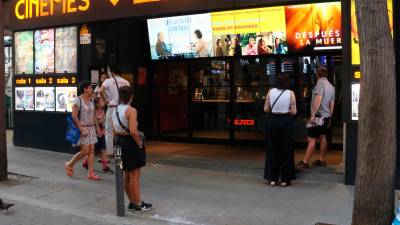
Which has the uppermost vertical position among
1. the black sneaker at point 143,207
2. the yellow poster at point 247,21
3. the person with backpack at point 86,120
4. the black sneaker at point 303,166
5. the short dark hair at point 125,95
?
the yellow poster at point 247,21

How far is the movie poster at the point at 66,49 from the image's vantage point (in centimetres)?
1102

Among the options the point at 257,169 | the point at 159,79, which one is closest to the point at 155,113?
the point at 159,79

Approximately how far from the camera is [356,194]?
499cm

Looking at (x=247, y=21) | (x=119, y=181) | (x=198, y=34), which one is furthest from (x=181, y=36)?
(x=119, y=181)

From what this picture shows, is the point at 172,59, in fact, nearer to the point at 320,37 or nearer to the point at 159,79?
the point at 159,79

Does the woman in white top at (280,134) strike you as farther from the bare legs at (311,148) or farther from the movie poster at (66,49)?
the movie poster at (66,49)

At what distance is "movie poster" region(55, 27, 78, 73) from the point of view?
11023 mm

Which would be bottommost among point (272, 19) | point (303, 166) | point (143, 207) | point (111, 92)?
point (143, 207)

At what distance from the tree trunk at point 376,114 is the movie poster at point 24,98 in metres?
8.88

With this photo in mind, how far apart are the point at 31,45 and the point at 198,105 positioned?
4067mm

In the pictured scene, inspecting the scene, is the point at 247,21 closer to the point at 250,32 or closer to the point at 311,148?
the point at 250,32

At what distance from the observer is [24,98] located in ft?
39.7

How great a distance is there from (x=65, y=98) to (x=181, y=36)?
288 centimetres

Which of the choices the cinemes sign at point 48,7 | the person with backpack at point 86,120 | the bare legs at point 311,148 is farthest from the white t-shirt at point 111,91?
the bare legs at point 311,148
